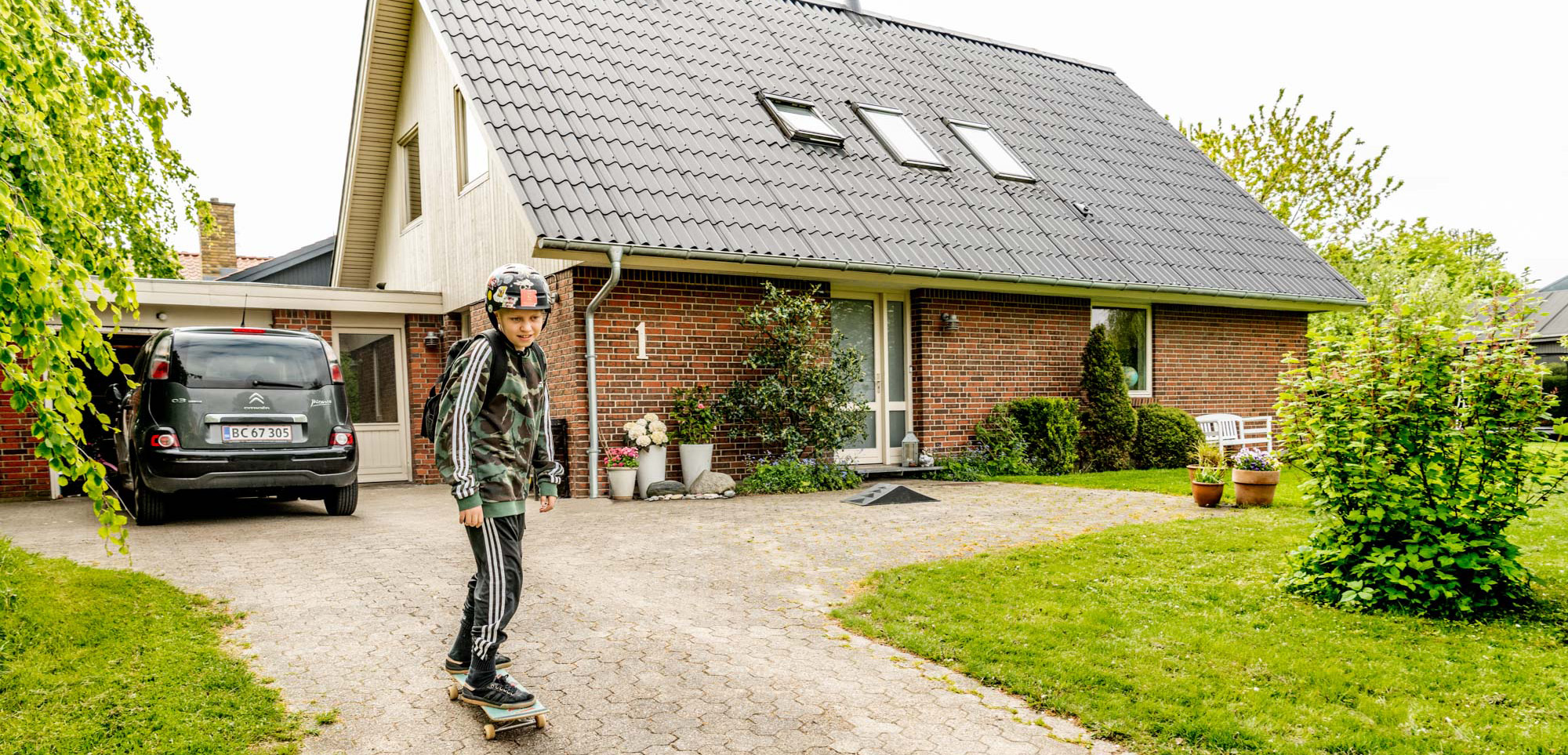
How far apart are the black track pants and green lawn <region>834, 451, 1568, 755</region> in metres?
1.93

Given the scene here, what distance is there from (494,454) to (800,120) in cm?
1021

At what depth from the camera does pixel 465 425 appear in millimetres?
3525

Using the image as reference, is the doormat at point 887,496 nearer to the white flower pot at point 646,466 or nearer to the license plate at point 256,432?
the white flower pot at point 646,466

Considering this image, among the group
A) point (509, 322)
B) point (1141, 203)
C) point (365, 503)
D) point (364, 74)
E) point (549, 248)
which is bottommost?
point (365, 503)

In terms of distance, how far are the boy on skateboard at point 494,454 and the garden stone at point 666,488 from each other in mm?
6374

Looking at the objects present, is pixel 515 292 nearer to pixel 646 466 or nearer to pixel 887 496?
pixel 887 496

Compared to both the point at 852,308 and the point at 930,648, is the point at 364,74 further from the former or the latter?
the point at 930,648

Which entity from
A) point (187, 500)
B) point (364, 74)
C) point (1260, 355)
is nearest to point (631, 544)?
point (187, 500)

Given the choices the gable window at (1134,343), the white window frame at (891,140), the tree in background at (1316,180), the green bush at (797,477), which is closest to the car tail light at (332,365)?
the green bush at (797,477)

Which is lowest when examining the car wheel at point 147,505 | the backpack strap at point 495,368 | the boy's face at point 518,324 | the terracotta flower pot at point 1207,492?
the terracotta flower pot at point 1207,492

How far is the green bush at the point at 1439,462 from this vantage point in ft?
16.4

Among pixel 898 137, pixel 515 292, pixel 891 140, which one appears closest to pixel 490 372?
pixel 515 292

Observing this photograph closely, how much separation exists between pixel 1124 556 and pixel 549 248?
5.75 metres

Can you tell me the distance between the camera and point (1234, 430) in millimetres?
14625
